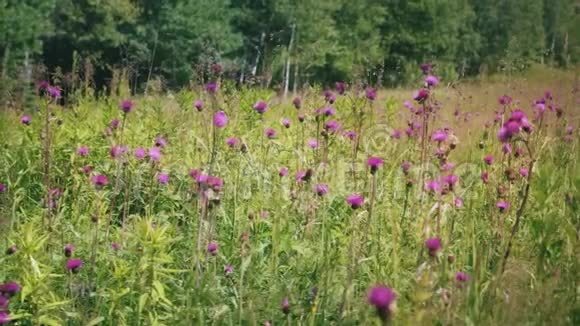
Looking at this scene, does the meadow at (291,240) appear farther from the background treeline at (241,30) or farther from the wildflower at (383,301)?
the background treeline at (241,30)

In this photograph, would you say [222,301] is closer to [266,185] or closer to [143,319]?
[143,319]

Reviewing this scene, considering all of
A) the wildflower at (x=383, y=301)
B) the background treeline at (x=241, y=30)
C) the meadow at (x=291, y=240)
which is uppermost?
the background treeline at (x=241, y=30)

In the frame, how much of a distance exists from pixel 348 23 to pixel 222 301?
1013 inches

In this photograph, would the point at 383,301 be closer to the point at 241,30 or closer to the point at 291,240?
the point at 291,240

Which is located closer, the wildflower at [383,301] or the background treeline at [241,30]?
the wildflower at [383,301]

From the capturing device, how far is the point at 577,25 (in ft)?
13.9

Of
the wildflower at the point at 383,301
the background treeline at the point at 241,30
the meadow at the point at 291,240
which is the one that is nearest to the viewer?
the wildflower at the point at 383,301

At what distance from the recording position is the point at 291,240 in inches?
85.7

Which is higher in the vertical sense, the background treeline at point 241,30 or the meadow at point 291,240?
the background treeline at point 241,30

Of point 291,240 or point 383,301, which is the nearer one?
point 383,301

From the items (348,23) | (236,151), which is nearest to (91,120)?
(236,151)

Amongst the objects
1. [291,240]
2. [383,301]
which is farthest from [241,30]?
[383,301]

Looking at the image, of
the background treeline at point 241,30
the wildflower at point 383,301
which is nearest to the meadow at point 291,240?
the wildflower at point 383,301

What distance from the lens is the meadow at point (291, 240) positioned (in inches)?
60.5
